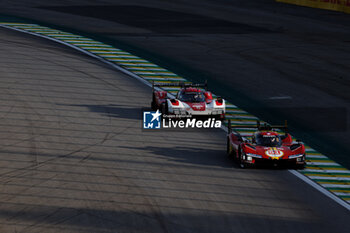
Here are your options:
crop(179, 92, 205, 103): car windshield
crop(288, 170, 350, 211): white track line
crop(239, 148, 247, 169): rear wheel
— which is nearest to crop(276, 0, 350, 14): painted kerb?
crop(179, 92, 205, 103): car windshield

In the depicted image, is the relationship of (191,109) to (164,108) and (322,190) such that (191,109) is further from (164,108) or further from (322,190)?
(322,190)

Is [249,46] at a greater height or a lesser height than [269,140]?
greater

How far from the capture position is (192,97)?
3086 centimetres

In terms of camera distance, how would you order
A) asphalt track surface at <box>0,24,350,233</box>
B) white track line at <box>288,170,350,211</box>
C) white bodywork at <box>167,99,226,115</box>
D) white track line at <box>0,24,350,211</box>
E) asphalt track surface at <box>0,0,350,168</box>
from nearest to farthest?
asphalt track surface at <box>0,24,350,233</box> → white track line at <box>288,170,350,211</box> → white track line at <box>0,24,350,211</box> → white bodywork at <box>167,99,226,115</box> → asphalt track surface at <box>0,0,350,168</box>

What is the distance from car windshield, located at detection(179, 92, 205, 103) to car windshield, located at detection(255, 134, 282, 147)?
6.26 meters

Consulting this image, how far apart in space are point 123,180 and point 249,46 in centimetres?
3086

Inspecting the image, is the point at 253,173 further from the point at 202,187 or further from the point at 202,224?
the point at 202,224

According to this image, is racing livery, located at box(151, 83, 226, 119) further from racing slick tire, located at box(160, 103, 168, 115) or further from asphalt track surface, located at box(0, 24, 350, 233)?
asphalt track surface, located at box(0, 24, 350, 233)

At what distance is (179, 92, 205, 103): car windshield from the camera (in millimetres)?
30719

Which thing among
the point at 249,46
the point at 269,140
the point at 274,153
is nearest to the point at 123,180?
the point at 274,153

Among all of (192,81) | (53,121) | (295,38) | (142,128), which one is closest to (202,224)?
(142,128)

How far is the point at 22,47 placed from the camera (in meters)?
46.0

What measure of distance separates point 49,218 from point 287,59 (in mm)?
30967

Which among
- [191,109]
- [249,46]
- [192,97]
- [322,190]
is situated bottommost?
[322,190]
